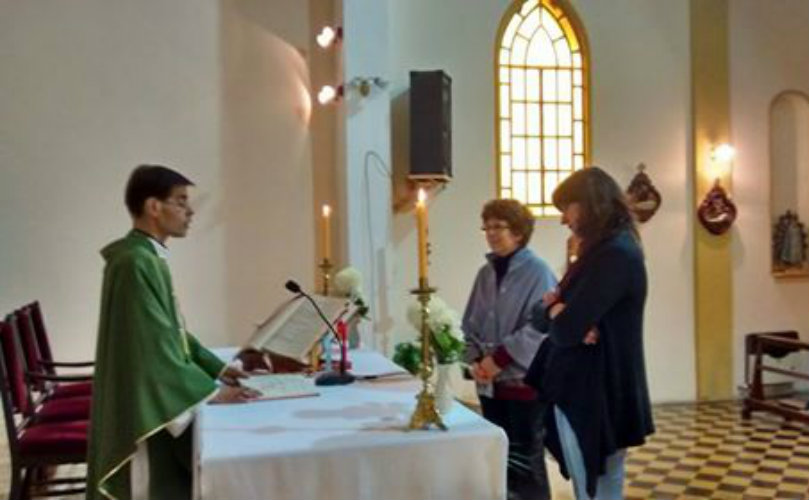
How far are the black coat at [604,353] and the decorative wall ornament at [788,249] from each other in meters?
4.67

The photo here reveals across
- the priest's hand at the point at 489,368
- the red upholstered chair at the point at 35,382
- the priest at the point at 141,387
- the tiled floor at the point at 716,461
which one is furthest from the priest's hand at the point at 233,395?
the tiled floor at the point at 716,461

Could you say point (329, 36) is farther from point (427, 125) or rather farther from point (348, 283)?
point (348, 283)

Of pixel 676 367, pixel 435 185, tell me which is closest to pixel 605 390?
pixel 435 185

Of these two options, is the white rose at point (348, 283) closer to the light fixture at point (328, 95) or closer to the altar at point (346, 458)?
the altar at point (346, 458)

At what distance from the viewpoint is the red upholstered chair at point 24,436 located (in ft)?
9.68

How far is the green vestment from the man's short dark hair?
15cm

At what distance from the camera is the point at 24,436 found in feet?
9.87

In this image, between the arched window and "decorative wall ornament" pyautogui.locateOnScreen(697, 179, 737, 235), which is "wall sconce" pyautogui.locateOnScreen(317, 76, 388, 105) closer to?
the arched window

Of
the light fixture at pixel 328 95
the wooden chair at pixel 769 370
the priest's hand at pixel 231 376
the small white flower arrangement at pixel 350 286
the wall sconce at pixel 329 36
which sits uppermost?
the wall sconce at pixel 329 36

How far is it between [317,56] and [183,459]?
3647mm

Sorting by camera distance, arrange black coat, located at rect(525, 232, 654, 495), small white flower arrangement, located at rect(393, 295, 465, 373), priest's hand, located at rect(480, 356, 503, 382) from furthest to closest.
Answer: priest's hand, located at rect(480, 356, 503, 382) → black coat, located at rect(525, 232, 654, 495) → small white flower arrangement, located at rect(393, 295, 465, 373)

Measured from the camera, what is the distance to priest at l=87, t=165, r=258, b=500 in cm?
199

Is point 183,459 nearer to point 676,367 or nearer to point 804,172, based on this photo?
point 676,367

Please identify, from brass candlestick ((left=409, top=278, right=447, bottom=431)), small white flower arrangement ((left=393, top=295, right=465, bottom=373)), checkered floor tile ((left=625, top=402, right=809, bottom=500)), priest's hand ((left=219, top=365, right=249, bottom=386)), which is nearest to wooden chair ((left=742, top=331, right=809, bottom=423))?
checkered floor tile ((left=625, top=402, right=809, bottom=500))
